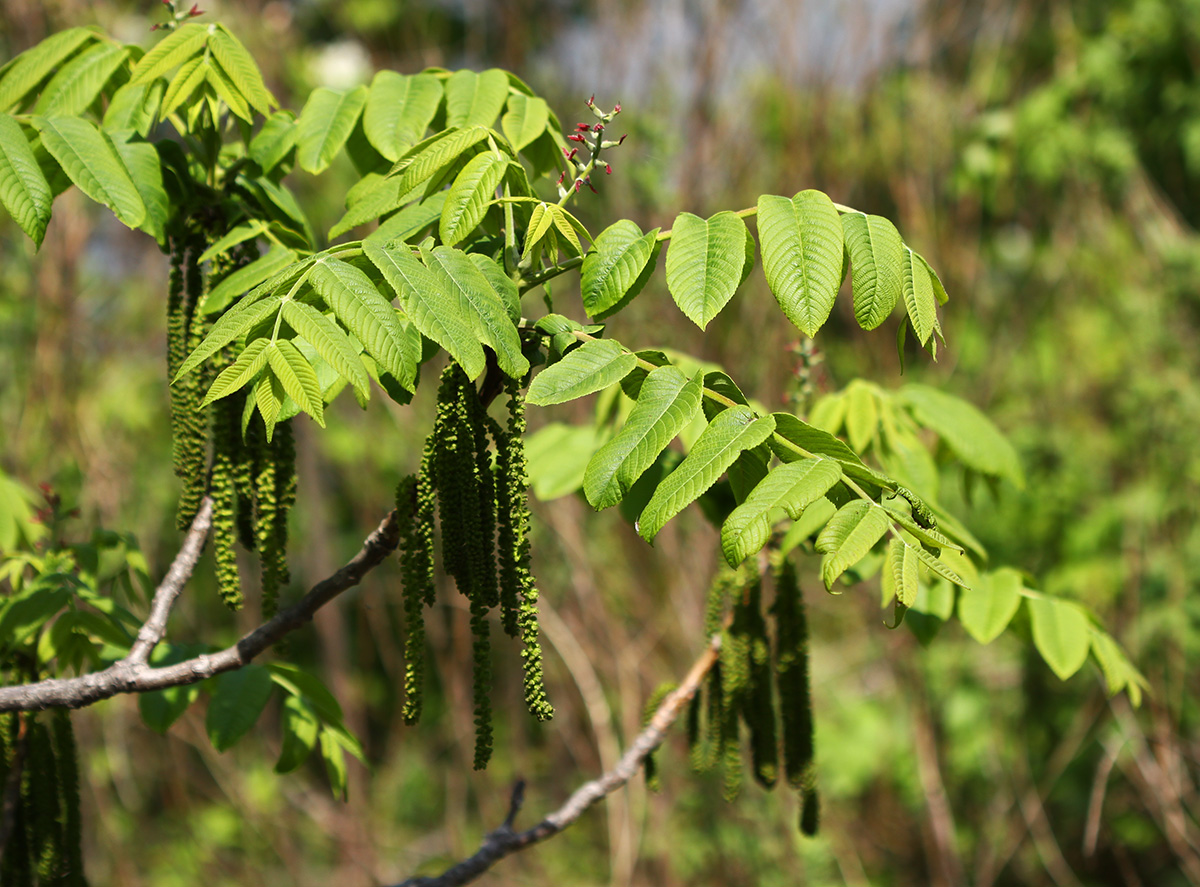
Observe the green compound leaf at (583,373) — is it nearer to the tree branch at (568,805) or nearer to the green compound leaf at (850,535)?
the green compound leaf at (850,535)

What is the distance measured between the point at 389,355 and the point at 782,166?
16.2ft

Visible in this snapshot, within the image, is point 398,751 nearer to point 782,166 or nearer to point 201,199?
point 782,166

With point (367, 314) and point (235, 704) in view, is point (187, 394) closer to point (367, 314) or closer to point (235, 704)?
point (367, 314)

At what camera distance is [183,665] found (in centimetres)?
187

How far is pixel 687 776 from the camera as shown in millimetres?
5680

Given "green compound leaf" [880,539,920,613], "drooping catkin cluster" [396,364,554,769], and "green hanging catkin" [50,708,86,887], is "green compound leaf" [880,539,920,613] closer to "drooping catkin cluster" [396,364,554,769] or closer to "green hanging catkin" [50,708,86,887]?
"drooping catkin cluster" [396,364,554,769]

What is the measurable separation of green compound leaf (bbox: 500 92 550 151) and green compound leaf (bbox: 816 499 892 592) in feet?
3.59

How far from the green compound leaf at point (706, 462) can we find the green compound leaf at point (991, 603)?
1.00 metres

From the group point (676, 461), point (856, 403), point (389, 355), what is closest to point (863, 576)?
point (856, 403)

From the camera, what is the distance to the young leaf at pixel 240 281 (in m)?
1.81

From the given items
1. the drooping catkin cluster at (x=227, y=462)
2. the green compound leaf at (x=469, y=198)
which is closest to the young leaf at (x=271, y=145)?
the drooping catkin cluster at (x=227, y=462)

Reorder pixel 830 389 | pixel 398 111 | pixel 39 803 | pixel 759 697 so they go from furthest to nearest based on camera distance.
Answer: pixel 830 389 < pixel 759 697 < pixel 398 111 < pixel 39 803

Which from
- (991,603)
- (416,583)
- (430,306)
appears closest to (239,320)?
(430,306)

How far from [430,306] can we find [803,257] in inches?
25.0
